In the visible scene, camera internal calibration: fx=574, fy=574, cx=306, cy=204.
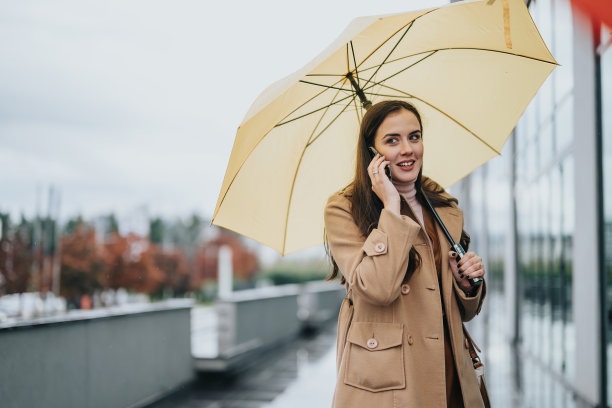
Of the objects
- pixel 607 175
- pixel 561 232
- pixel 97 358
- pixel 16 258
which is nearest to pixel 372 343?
pixel 97 358

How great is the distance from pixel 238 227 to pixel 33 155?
1043 inches

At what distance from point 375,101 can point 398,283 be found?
1237 millimetres

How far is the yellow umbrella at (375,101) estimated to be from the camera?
2.53m

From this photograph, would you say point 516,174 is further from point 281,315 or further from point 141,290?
point 141,290

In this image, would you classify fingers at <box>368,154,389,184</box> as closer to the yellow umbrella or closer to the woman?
the woman

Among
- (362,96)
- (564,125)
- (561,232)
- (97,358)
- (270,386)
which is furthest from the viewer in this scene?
(561,232)

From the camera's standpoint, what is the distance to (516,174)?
43.5ft

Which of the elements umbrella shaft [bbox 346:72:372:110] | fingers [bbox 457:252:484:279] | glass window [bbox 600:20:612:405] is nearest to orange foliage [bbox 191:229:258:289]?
glass window [bbox 600:20:612:405]

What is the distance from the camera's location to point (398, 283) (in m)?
1.87

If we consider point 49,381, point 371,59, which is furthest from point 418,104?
point 49,381

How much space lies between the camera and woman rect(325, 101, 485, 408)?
6.24ft

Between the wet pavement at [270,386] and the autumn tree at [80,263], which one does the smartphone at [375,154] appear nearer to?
the wet pavement at [270,386]

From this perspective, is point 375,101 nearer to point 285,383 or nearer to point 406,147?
point 406,147

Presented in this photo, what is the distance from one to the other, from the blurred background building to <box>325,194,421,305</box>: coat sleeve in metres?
2.30
